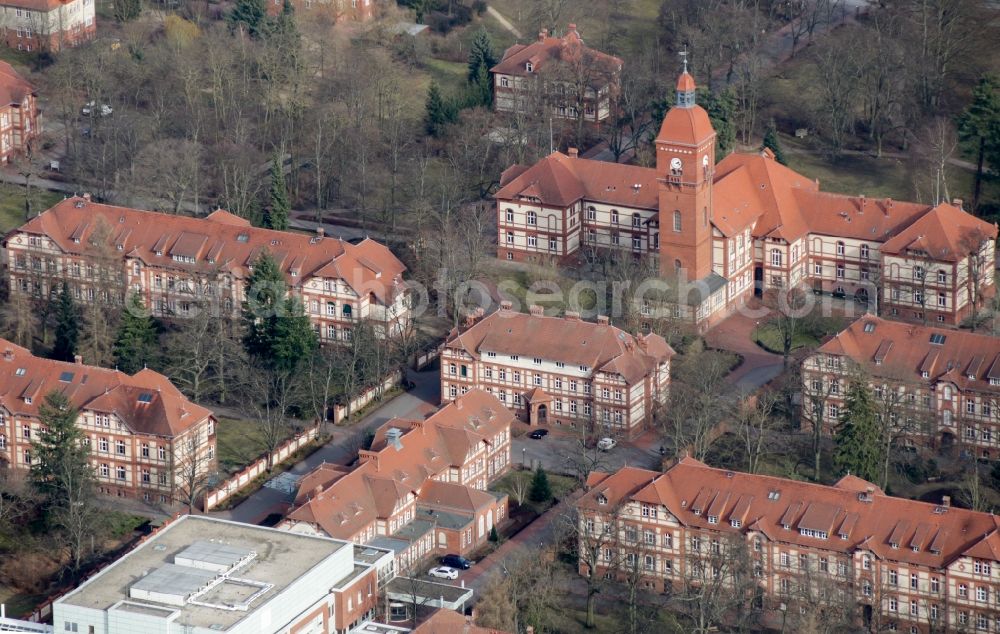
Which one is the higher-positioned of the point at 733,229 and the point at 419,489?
the point at 733,229

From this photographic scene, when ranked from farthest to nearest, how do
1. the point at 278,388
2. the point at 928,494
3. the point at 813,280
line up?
the point at 813,280
the point at 278,388
the point at 928,494

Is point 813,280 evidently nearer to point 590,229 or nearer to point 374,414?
point 590,229

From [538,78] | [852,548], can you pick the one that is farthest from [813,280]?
[852,548]

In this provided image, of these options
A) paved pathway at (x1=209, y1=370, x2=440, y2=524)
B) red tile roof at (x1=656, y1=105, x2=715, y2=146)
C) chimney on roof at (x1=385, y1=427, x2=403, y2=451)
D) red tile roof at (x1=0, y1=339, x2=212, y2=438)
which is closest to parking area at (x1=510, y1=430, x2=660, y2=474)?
paved pathway at (x1=209, y1=370, x2=440, y2=524)

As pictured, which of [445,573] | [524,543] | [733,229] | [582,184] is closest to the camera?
[445,573]

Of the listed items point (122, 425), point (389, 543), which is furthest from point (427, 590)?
point (122, 425)

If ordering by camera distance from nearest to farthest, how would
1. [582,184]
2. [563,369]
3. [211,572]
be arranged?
[211,572] → [563,369] → [582,184]

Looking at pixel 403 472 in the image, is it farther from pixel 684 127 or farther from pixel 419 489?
pixel 684 127

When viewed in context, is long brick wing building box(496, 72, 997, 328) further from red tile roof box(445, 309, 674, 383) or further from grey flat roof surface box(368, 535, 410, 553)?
grey flat roof surface box(368, 535, 410, 553)
